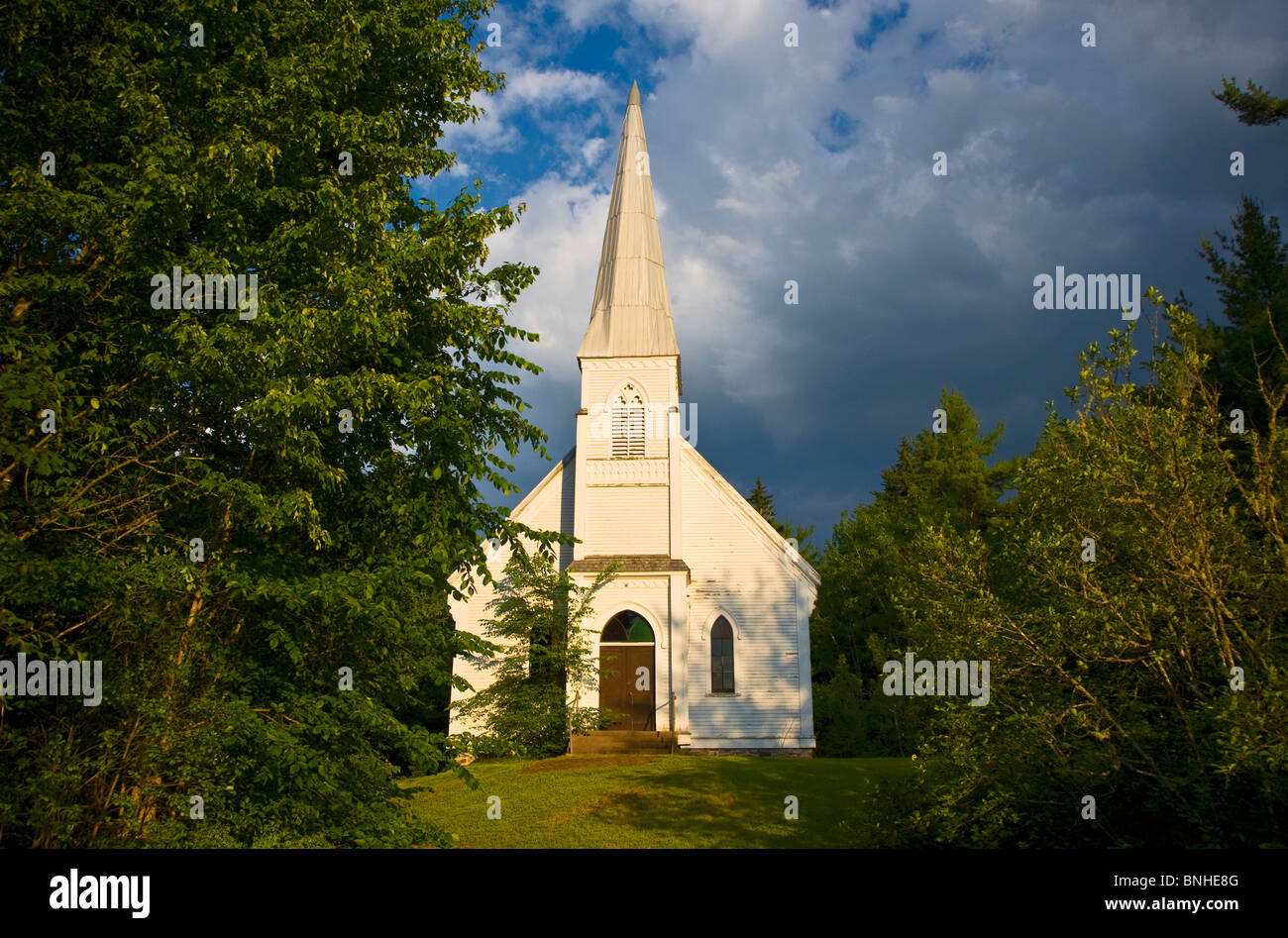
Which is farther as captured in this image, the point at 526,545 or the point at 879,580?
the point at 879,580

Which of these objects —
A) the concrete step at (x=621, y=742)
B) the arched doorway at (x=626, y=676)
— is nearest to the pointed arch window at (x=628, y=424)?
the arched doorway at (x=626, y=676)

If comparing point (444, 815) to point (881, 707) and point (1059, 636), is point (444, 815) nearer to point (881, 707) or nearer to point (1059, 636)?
point (1059, 636)

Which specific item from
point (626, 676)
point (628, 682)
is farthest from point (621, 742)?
point (626, 676)

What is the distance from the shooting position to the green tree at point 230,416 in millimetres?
7754

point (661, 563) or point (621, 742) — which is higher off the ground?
point (661, 563)

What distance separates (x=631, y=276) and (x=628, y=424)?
498 cm

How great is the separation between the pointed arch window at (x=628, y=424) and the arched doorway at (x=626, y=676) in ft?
15.8

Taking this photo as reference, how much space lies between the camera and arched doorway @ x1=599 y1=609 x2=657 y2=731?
21.9 metres

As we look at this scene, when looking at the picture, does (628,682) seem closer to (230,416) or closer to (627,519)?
(627,519)

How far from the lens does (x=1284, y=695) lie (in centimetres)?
603

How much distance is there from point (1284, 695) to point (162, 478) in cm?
1050

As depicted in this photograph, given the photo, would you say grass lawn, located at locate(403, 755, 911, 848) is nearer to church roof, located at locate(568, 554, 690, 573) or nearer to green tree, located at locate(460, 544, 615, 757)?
green tree, located at locate(460, 544, 615, 757)

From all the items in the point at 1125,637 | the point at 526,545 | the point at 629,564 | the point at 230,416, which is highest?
the point at 230,416

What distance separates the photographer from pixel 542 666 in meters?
21.7
